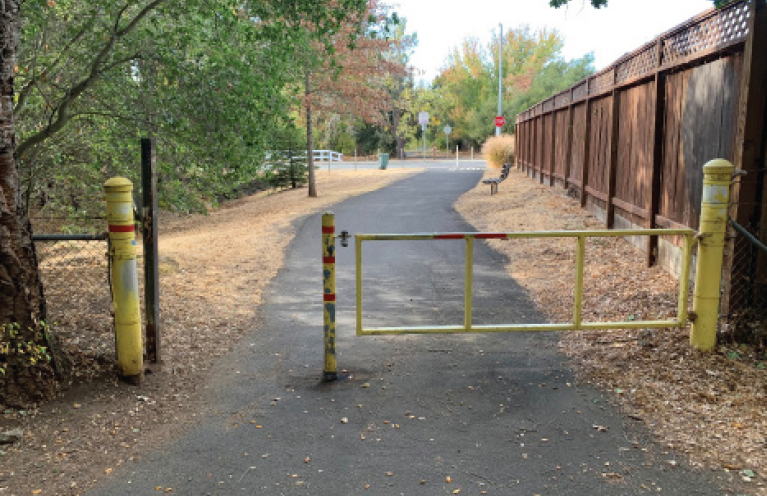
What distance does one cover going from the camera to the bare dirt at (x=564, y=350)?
144 inches

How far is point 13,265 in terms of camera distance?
4180 millimetres

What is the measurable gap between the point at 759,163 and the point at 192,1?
20.5 feet

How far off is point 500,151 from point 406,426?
102 ft

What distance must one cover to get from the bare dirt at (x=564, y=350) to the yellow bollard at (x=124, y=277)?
0.19 metres

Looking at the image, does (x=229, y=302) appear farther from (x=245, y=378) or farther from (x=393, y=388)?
(x=393, y=388)

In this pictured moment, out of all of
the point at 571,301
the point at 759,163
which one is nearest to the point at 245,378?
the point at 571,301

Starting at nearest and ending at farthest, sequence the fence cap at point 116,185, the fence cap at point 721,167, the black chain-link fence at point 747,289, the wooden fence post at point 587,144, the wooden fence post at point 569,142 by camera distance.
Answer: the fence cap at point 116,185, the fence cap at point 721,167, the black chain-link fence at point 747,289, the wooden fence post at point 587,144, the wooden fence post at point 569,142

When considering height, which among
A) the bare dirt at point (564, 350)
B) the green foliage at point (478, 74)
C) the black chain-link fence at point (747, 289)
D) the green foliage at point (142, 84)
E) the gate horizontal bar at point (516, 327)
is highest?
the green foliage at point (478, 74)

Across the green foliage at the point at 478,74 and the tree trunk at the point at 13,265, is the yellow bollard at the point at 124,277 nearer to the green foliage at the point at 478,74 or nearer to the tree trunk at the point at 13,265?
the tree trunk at the point at 13,265

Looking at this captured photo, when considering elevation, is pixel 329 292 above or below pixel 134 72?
below

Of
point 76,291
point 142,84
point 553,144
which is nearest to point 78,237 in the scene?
point 76,291

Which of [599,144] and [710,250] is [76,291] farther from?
[599,144]

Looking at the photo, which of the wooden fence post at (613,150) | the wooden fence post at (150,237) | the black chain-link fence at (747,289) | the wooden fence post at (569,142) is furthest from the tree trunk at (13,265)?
the wooden fence post at (569,142)

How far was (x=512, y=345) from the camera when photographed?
227 inches
